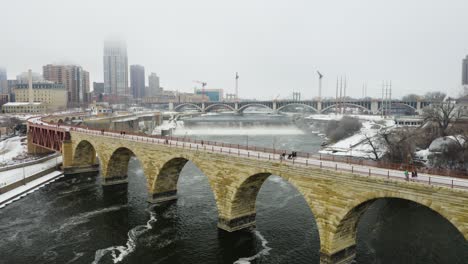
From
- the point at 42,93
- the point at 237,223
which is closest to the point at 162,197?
the point at 237,223

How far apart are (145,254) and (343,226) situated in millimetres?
14559

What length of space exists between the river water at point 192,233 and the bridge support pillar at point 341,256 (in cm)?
66

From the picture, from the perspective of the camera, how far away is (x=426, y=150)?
52531 millimetres

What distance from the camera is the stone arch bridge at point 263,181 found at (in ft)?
65.5

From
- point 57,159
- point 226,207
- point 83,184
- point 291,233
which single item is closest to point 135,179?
point 83,184

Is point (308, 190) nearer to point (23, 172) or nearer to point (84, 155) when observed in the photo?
point (84, 155)

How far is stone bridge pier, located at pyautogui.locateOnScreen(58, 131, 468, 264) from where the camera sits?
19.7 m

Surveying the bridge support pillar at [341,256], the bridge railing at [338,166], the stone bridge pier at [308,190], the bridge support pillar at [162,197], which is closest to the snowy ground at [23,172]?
the stone bridge pier at [308,190]

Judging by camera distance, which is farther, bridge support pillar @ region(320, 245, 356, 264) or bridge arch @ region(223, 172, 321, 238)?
bridge arch @ region(223, 172, 321, 238)

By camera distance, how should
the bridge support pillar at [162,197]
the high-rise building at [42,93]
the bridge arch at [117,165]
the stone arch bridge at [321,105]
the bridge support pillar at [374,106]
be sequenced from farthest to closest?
the high-rise building at [42,93] → the bridge support pillar at [374,106] → the stone arch bridge at [321,105] → the bridge arch at [117,165] → the bridge support pillar at [162,197]

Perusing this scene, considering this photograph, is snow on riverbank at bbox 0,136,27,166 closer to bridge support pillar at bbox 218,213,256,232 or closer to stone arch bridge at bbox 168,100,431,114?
bridge support pillar at bbox 218,213,256,232

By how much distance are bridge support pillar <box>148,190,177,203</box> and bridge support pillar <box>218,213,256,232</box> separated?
33.2ft

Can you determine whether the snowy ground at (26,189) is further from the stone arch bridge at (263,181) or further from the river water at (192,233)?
the stone arch bridge at (263,181)

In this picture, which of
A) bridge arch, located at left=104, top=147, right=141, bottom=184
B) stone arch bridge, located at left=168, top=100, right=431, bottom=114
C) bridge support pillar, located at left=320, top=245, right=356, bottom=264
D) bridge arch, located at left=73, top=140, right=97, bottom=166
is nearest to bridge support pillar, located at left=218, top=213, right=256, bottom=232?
bridge support pillar, located at left=320, top=245, right=356, bottom=264
